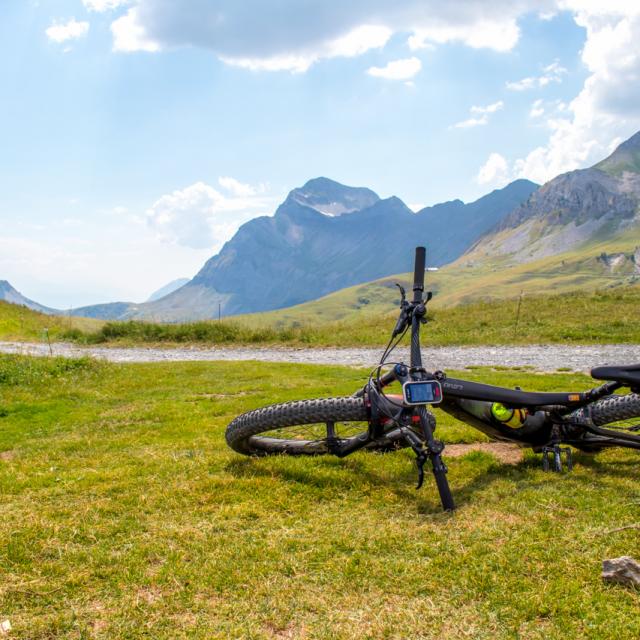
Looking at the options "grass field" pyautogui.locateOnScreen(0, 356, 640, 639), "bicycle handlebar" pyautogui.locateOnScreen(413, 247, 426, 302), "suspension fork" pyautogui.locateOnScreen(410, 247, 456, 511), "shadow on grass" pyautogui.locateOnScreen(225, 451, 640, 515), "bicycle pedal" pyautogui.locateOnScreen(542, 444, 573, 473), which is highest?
"bicycle handlebar" pyautogui.locateOnScreen(413, 247, 426, 302)

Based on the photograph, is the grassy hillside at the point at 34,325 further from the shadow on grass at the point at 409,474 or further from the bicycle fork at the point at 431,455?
the bicycle fork at the point at 431,455

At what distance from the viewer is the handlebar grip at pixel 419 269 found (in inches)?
267

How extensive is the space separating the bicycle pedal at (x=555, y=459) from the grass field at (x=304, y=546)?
18cm

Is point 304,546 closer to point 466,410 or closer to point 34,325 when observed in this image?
point 466,410

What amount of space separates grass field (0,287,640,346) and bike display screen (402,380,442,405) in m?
18.6

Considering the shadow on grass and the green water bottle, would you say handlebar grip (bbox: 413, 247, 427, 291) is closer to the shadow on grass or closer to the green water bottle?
the green water bottle

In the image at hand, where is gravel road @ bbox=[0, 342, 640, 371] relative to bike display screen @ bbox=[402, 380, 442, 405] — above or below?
below

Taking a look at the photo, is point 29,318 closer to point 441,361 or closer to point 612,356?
point 441,361

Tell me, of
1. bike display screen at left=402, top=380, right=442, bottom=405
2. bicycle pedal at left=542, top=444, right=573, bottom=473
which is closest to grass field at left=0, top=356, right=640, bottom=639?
bicycle pedal at left=542, top=444, right=573, bottom=473

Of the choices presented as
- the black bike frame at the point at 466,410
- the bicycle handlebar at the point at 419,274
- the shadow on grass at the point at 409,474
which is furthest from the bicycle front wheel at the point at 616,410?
the bicycle handlebar at the point at 419,274

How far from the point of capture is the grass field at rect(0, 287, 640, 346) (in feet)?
80.5

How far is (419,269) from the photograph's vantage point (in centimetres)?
682

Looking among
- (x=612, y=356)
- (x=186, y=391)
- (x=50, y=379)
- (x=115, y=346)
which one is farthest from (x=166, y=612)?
(x=115, y=346)

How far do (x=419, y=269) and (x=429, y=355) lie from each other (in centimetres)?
1552
